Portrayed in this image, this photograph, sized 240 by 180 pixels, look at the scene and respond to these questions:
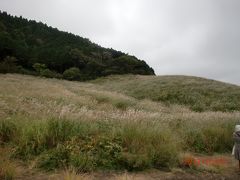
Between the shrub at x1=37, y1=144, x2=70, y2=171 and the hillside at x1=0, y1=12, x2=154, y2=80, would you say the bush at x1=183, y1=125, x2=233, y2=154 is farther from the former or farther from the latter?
the hillside at x1=0, y1=12, x2=154, y2=80

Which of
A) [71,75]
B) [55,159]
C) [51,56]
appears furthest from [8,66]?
[55,159]

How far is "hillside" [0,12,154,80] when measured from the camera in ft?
171

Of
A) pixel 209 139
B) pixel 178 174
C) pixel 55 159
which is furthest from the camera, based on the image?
pixel 209 139

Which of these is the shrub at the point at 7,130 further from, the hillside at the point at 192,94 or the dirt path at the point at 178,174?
the hillside at the point at 192,94

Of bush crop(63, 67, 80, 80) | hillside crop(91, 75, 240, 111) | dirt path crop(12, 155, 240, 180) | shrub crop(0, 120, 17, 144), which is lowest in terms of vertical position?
dirt path crop(12, 155, 240, 180)

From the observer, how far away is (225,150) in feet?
33.5

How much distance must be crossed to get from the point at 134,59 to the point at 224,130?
53.3 metres

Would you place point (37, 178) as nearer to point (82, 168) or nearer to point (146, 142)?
point (82, 168)

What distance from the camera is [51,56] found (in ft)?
193

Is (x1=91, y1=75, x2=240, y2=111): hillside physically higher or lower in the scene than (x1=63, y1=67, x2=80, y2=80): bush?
lower

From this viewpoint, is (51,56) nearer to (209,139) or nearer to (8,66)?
(8,66)

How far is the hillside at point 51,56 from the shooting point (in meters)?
52.1

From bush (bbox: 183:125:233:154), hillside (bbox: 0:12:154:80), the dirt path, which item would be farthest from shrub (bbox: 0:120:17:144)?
hillside (bbox: 0:12:154:80)

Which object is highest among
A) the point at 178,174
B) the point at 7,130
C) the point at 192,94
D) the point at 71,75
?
the point at 71,75
